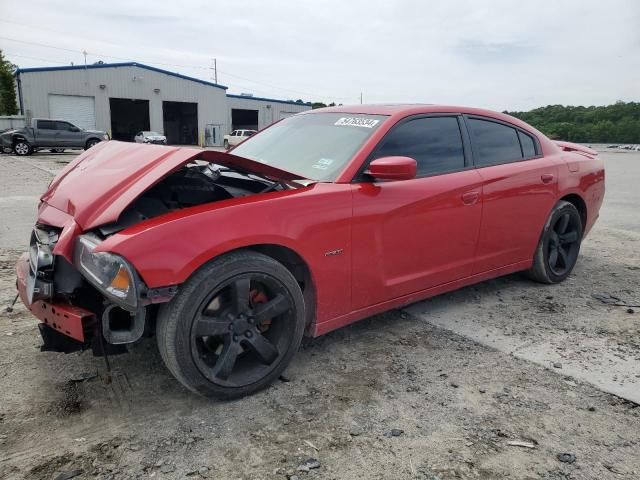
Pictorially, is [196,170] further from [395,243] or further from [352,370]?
[352,370]

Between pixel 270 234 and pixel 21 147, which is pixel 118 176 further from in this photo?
Result: pixel 21 147

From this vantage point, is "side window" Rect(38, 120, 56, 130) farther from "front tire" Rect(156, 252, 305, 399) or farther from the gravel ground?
"front tire" Rect(156, 252, 305, 399)

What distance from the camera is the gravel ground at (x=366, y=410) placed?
2.06 metres

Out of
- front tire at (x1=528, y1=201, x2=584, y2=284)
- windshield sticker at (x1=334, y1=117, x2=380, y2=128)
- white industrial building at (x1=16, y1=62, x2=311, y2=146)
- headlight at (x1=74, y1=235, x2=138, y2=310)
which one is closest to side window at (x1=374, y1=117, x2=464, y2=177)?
windshield sticker at (x1=334, y1=117, x2=380, y2=128)

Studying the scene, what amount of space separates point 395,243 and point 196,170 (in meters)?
1.30

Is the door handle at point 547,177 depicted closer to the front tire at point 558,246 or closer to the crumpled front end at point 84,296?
the front tire at point 558,246

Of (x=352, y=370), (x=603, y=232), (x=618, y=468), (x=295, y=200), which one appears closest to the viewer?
(x=618, y=468)

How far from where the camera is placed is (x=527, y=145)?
414cm

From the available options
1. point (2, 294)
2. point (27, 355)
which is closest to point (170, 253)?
point (27, 355)

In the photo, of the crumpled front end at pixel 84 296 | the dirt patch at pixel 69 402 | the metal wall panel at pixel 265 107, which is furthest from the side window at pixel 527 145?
the metal wall panel at pixel 265 107

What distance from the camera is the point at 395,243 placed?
303cm

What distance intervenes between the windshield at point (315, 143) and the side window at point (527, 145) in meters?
1.53

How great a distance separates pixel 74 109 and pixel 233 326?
34.9 m

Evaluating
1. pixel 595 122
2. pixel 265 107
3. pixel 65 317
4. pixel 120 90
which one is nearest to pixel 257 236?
pixel 65 317
